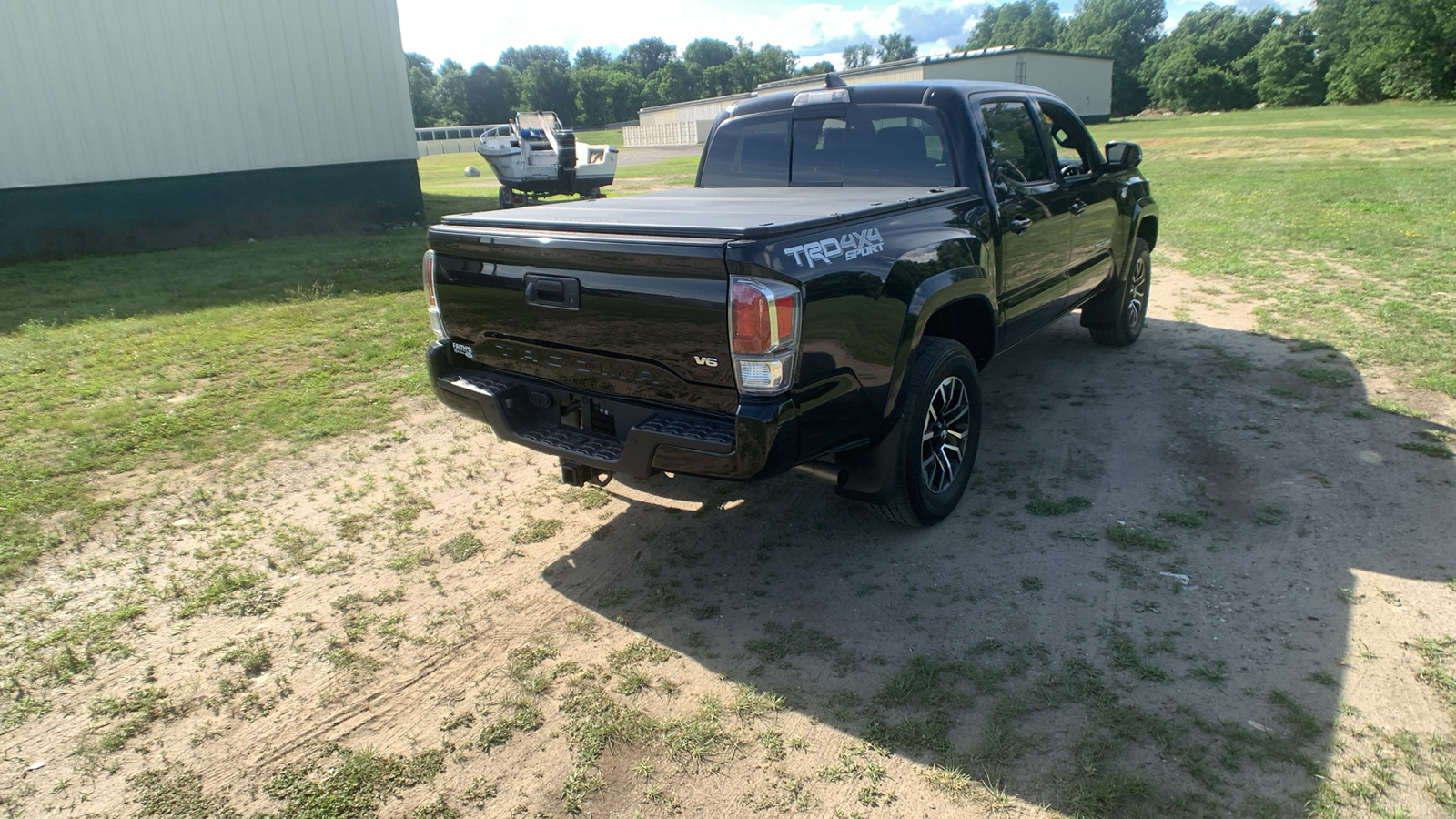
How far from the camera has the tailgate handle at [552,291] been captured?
3.40 m

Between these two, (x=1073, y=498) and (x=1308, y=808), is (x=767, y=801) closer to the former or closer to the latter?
(x=1308, y=808)

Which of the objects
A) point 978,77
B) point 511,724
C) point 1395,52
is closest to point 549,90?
point 978,77

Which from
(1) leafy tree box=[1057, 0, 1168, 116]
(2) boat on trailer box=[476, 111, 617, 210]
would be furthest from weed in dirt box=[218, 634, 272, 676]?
(1) leafy tree box=[1057, 0, 1168, 116]

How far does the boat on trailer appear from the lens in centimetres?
1781

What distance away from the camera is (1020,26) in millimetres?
139250

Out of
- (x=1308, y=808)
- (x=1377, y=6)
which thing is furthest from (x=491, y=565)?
(x=1377, y=6)

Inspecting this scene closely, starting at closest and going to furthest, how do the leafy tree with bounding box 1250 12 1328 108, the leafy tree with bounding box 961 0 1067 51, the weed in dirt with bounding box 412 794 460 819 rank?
the weed in dirt with bounding box 412 794 460 819 → the leafy tree with bounding box 1250 12 1328 108 → the leafy tree with bounding box 961 0 1067 51

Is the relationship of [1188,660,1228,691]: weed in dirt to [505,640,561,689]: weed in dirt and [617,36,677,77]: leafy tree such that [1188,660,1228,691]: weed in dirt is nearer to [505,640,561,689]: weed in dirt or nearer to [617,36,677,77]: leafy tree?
[505,640,561,689]: weed in dirt

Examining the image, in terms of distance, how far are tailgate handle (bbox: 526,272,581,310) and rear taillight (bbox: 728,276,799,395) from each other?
0.73 m


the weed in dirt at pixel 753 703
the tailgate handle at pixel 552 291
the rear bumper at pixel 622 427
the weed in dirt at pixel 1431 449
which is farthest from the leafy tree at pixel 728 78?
the weed in dirt at pixel 753 703

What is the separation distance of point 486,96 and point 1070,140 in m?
116

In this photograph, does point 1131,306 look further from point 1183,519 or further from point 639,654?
point 639,654

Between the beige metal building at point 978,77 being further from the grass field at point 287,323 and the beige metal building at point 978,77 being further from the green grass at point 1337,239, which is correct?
the grass field at point 287,323

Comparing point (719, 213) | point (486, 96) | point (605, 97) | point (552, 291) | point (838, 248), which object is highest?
point (486, 96)
